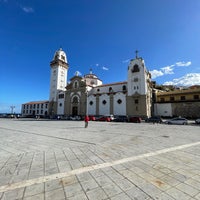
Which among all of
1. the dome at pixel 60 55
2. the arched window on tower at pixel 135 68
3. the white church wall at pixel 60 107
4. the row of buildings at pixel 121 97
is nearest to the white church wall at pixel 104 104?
the row of buildings at pixel 121 97

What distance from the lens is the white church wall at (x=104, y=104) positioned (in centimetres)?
4359

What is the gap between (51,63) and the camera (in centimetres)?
5738

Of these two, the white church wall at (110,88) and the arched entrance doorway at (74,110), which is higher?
the white church wall at (110,88)

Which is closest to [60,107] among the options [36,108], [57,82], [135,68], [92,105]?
[57,82]

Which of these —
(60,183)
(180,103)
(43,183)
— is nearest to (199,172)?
(60,183)

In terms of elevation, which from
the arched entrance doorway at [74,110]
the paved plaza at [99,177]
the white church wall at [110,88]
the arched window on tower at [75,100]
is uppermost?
the white church wall at [110,88]

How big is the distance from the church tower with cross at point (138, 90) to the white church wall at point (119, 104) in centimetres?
174

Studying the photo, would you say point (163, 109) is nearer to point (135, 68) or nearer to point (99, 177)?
point (135, 68)

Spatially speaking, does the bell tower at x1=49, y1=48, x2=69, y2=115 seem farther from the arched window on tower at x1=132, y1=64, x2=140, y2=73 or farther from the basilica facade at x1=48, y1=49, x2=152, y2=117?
the arched window on tower at x1=132, y1=64, x2=140, y2=73

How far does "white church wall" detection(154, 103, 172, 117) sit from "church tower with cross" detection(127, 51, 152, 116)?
4118 millimetres

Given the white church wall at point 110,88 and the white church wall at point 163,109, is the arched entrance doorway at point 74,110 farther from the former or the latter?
the white church wall at point 163,109

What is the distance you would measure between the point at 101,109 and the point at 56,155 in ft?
130

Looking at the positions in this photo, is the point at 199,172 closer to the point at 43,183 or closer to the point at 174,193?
the point at 174,193

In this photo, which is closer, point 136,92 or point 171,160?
point 171,160
